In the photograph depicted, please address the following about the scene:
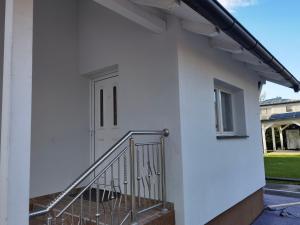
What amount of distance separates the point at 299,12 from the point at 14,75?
40.7 feet

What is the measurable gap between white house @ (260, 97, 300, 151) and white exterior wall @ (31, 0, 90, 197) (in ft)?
72.4

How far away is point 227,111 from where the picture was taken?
18.7 feet

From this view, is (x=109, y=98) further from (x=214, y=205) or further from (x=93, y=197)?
(x=214, y=205)

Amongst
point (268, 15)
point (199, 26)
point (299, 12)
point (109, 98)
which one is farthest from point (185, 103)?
point (299, 12)

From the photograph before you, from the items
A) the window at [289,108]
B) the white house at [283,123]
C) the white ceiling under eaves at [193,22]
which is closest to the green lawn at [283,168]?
the white ceiling under eaves at [193,22]

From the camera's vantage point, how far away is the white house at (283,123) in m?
23.0

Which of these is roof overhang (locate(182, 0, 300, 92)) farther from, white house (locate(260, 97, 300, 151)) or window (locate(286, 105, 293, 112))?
window (locate(286, 105, 293, 112))

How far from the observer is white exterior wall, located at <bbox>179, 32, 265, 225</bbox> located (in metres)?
3.51

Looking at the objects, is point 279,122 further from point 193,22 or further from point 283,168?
point 193,22

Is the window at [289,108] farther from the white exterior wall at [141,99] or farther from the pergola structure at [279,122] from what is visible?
the white exterior wall at [141,99]

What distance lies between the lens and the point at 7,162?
1.68 metres

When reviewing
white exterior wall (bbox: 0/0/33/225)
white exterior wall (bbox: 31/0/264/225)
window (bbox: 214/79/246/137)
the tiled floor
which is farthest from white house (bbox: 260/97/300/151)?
white exterior wall (bbox: 0/0/33/225)

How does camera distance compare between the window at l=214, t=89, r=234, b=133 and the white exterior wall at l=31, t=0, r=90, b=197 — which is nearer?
the white exterior wall at l=31, t=0, r=90, b=197

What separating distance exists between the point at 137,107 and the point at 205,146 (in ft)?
4.22
